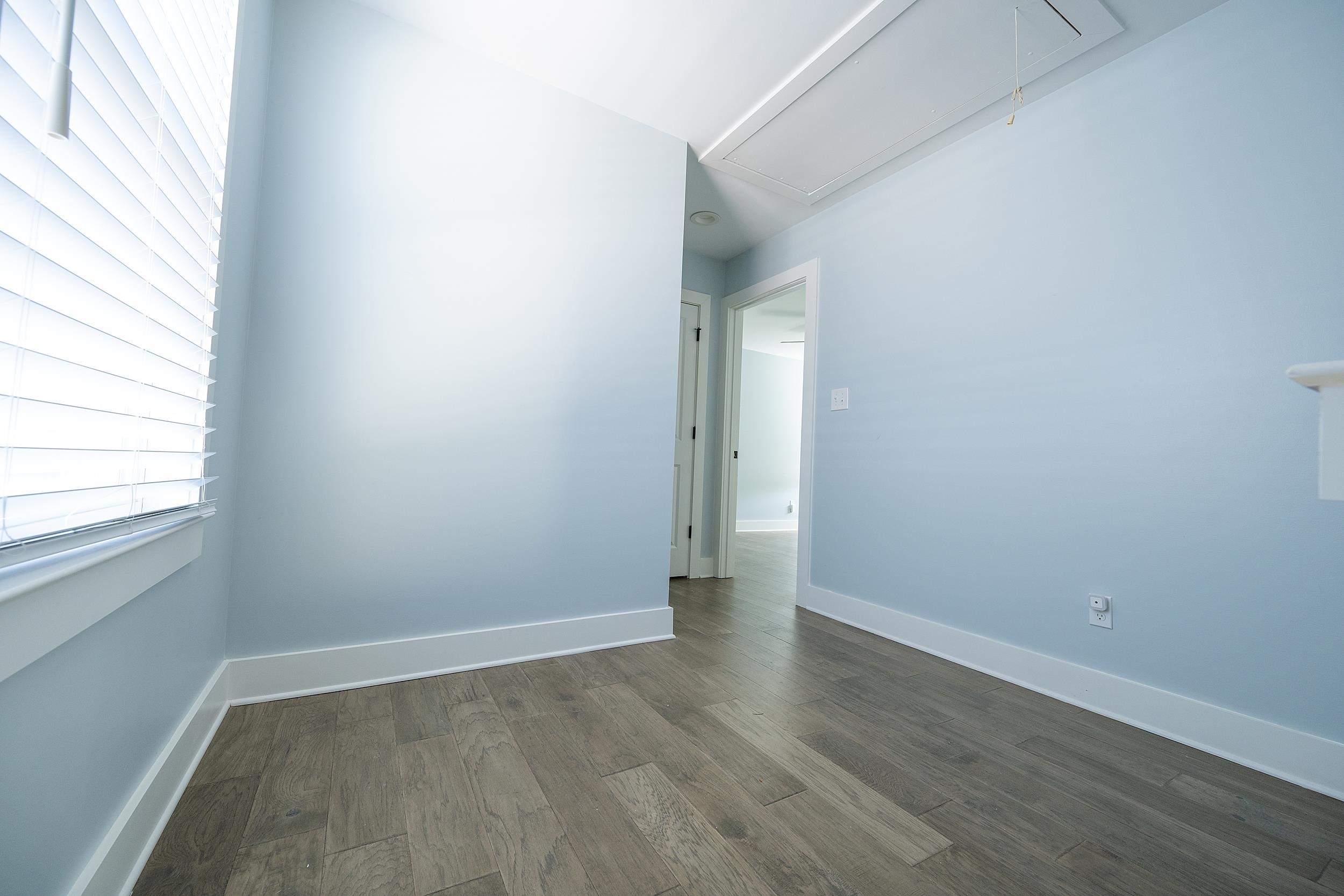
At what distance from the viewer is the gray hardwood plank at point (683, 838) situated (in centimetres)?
103

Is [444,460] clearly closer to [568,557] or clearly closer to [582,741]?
[568,557]

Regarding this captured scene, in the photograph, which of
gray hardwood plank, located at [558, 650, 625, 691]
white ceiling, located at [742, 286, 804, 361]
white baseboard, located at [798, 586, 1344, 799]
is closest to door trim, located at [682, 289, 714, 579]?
white ceiling, located at [742, 286, 804, 361]

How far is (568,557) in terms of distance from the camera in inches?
88.7

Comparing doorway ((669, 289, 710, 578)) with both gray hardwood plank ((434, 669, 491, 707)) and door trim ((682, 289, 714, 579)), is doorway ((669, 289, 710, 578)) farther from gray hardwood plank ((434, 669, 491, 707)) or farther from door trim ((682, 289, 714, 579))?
gray hardwood plank ((434, 669, 491, 707))

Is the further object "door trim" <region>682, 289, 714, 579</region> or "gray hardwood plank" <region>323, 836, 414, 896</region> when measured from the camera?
"door trim" <region>682, 289, 714, 579</region>

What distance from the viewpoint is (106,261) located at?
786mm

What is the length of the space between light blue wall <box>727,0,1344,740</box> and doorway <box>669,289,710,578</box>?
142cm

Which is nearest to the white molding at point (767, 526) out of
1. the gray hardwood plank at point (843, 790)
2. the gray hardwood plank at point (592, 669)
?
the gray hardwood plank at point (592, 669)

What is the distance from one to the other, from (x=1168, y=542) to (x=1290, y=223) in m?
1.00

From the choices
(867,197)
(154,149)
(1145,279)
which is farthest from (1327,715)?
(154,149)

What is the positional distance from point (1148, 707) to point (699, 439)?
8.69 ft

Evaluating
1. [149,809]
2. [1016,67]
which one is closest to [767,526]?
[1016,67]

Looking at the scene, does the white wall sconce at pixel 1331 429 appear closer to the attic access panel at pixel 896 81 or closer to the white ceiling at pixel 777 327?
the attic access panel at pixel 896 81

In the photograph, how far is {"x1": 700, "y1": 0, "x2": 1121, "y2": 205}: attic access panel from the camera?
1761 millimetres
